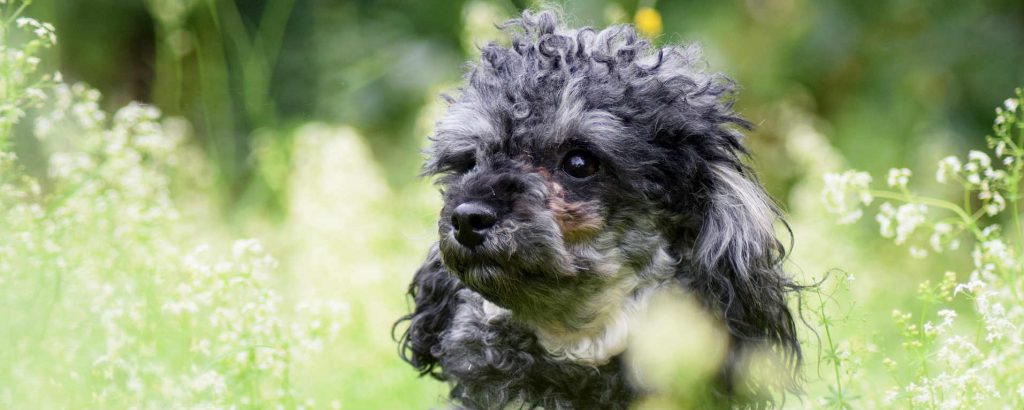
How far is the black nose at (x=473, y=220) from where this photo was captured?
10.6 feet

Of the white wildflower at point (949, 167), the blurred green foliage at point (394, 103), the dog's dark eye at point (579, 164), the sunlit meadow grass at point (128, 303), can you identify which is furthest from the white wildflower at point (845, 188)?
the blurred green foliage at point (394, 103)

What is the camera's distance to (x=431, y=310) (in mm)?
3980

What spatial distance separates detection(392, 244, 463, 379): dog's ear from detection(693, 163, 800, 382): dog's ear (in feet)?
2.66

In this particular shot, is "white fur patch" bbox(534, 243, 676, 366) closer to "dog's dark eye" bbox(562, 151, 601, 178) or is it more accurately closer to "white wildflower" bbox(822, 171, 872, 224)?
"dog's dark eye" bbox(562, 151, 601, 178)

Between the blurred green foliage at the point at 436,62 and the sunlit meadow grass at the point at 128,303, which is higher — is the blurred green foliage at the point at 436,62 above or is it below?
above

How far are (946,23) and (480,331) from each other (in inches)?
182

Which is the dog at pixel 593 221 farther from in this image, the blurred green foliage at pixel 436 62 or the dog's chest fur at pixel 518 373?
the blurred green foliage at pixel 436 62

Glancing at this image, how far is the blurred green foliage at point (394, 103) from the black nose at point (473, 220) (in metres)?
1.87

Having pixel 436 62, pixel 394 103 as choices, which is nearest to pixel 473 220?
pixel 436 62

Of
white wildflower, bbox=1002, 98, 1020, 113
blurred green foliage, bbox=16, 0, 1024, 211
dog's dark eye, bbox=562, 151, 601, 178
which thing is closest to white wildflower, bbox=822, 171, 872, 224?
white wildflower, bbox=1002, 98, 1020, 113

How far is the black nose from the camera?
10.6 feet

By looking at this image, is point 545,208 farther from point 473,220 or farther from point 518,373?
point 518,373

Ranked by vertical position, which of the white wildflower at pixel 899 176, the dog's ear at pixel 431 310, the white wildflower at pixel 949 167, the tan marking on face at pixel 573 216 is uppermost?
the white wildflower at pixel 949 167

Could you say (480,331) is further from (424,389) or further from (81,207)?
(424,389)
